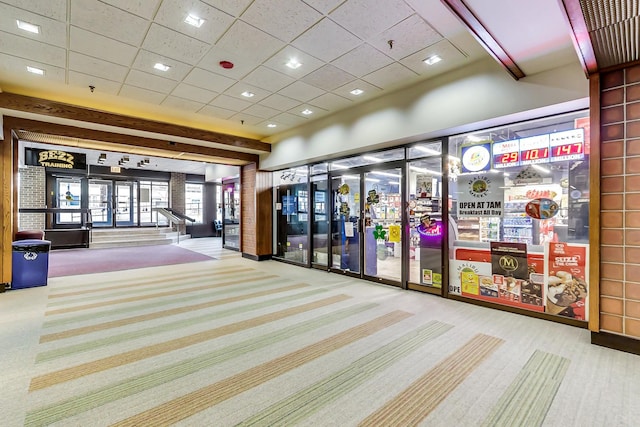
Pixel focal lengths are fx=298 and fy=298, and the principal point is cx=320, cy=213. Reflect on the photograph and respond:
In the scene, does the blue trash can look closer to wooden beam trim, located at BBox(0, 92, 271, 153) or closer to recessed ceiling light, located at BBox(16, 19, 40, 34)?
wooden beam trim, located at BBox(0, 92, 271, 153)

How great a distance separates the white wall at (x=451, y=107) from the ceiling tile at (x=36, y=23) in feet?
14.1

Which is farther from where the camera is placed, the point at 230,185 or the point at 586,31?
the point at 230,185

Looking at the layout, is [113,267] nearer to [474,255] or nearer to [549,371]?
[474,255]

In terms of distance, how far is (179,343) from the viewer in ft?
10.2

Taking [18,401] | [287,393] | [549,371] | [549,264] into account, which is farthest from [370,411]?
[549,264]

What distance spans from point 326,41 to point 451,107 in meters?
2.01

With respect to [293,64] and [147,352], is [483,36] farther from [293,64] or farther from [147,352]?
[147,352]

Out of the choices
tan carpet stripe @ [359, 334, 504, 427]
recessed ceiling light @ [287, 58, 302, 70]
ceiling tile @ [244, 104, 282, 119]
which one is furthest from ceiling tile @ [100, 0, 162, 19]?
tan carpet stripe @ [359, 334, 504, 427]

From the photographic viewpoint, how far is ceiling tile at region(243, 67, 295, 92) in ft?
14.3

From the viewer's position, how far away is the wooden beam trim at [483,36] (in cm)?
243

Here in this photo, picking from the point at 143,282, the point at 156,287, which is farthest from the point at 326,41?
the point at 143,282

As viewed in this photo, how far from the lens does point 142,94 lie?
513 cm

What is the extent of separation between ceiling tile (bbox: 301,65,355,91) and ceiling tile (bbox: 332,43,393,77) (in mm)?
126

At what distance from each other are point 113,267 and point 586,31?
920cm
